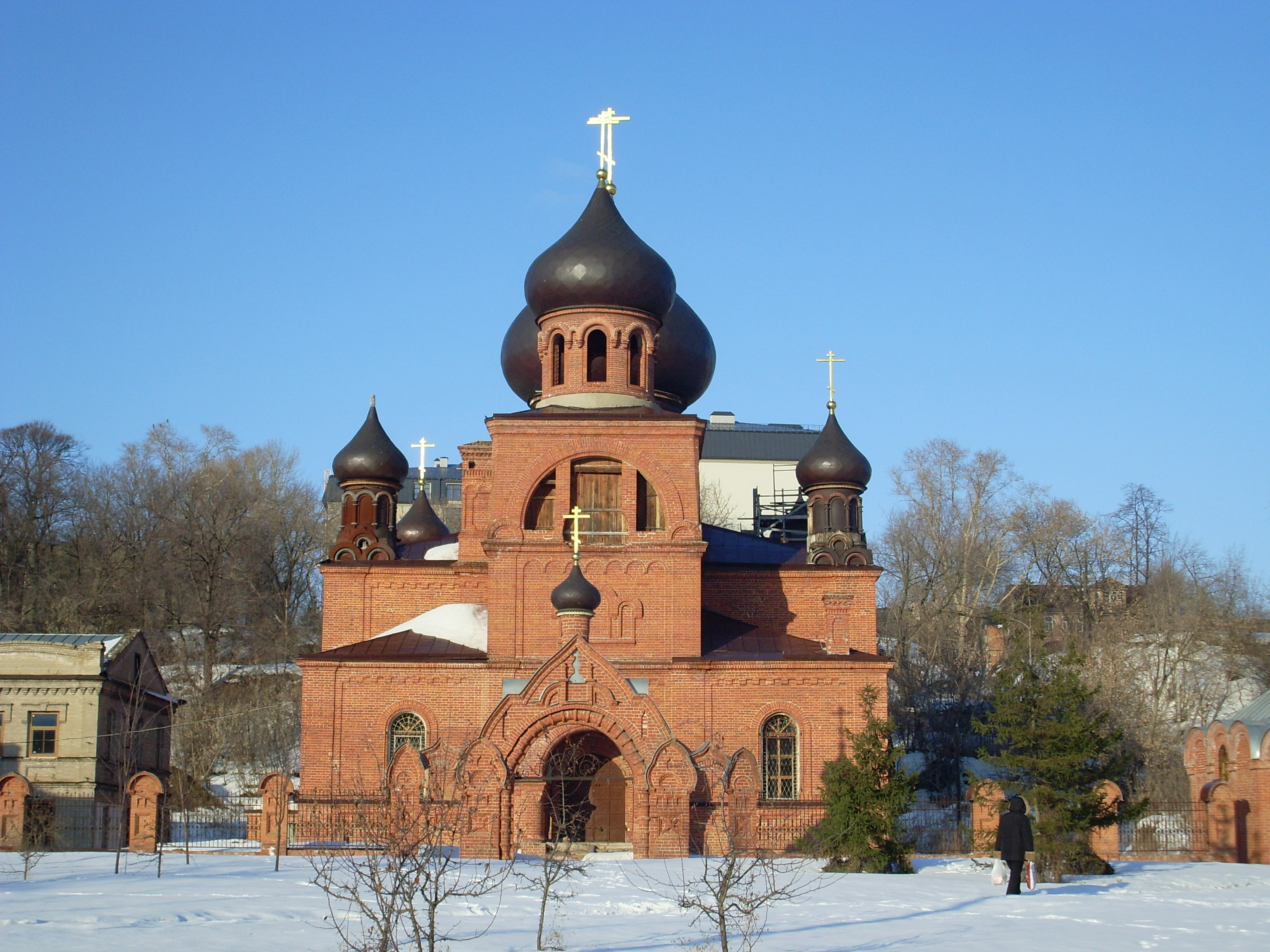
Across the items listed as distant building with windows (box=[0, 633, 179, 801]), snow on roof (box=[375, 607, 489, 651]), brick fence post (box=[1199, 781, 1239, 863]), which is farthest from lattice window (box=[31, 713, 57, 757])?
brick fence post (box=[1199, 781, 1239, 863])

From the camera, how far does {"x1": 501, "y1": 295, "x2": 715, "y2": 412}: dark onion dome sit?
27.4 metres

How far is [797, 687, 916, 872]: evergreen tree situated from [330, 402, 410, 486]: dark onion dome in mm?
12356

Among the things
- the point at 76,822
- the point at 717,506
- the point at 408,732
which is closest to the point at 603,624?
the point at 408,732

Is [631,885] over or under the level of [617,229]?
under

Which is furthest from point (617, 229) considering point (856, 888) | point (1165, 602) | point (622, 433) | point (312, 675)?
point (1165, 602)

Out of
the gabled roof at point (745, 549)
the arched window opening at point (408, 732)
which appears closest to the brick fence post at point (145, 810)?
the arched window opening at point (408, 732)

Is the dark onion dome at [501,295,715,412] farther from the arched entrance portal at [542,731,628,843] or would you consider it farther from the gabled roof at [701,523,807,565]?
the arched entrance portal at [542,731,628,843]

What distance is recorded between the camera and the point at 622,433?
2280cm

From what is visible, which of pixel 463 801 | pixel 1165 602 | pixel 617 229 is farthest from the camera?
pixel 1165 602

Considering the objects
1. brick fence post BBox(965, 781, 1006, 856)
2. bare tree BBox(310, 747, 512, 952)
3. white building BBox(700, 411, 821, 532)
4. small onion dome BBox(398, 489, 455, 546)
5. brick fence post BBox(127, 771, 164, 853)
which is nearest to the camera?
bare tree BBox(310, 747, 512, 952)

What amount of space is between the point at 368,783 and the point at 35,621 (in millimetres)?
19036

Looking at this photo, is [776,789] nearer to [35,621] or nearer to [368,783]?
[368,783]

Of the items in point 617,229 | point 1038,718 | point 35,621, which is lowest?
point 1038,718

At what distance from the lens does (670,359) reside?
27391mm
